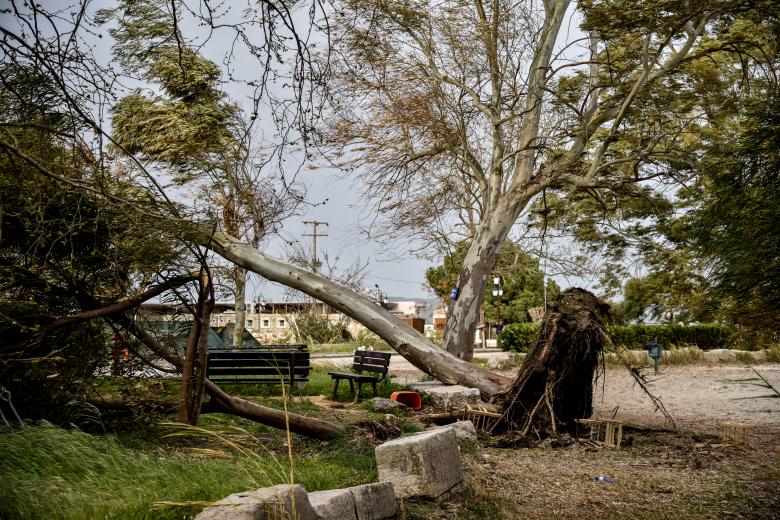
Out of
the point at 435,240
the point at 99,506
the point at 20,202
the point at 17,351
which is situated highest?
the point at 435,240

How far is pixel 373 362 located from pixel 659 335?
13.0m

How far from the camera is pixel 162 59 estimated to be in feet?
53.4

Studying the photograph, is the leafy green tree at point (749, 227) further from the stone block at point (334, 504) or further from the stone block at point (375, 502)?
the stone block at point (334, 504)

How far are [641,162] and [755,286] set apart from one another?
27.7 ft

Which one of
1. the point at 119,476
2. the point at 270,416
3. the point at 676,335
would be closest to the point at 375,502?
the point at 119,476

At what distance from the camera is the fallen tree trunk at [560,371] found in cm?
916

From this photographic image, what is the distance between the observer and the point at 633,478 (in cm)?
716

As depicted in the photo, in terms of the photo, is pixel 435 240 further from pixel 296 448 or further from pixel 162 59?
pixel 296 448

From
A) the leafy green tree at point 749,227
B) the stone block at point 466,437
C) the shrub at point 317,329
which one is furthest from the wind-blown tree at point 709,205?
the shrub at point 317,329

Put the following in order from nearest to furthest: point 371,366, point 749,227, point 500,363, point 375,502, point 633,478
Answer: point 375,502
point 633,478
point 749,227
point 371,366
point 500,363

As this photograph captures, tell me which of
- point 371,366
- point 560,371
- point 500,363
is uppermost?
point 560,371

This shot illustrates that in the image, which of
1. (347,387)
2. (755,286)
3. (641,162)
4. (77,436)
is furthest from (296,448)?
(641,162)

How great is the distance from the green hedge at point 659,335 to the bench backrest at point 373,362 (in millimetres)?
9943

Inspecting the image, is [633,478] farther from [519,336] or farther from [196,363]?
[519,336]
